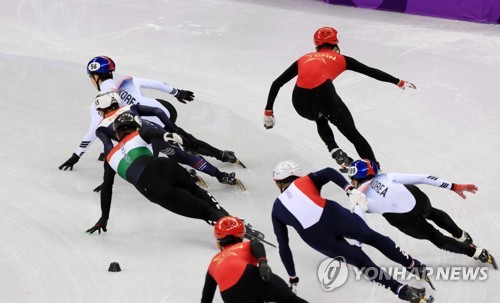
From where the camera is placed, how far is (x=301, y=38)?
1202 centimetres

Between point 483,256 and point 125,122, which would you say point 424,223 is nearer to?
point 483,256

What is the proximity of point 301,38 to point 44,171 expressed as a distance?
4.38 m

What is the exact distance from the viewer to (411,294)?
19.9 feet

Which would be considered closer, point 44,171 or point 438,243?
point 438,243

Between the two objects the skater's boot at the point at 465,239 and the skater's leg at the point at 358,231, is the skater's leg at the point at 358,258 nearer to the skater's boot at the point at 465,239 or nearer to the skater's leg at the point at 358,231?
the skater's leg at the point at 358,231

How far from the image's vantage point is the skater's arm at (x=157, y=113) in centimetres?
792

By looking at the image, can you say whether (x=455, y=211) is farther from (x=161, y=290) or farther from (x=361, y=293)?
(x=161, y=290)

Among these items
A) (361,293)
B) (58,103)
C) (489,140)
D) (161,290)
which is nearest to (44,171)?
(58,103)

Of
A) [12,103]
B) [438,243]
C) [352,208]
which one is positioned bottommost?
[12,103]

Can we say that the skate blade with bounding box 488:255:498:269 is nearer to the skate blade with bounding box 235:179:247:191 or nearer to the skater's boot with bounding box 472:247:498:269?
the skater's boot with bounding box 472:247:498:269

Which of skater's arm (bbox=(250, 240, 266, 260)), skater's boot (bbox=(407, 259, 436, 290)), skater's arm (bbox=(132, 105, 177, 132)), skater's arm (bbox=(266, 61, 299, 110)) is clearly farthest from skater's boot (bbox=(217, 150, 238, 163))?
skater's arm (bbox=(250, 240, 266, 260))

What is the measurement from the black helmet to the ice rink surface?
85 cm

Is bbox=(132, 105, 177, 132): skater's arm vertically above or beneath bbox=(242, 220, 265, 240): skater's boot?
above

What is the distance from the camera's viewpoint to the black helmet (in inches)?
296
